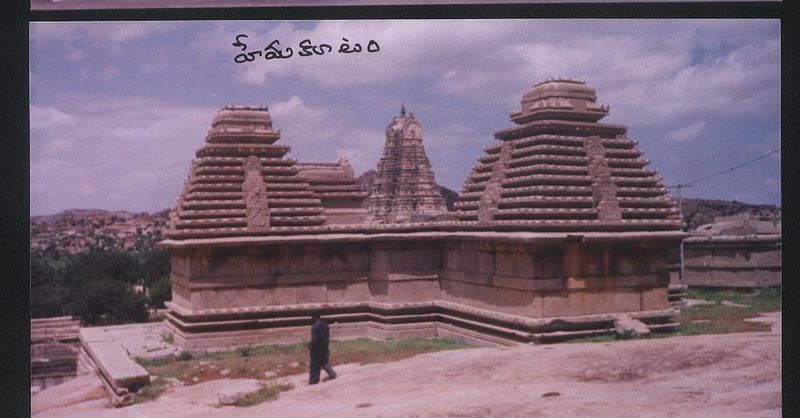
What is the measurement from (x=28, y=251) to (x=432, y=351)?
775 cm

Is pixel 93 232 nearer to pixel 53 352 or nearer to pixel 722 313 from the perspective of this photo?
pixel 53 352

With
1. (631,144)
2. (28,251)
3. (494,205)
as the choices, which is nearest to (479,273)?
(494,205)

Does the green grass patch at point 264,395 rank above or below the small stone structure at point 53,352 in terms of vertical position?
above

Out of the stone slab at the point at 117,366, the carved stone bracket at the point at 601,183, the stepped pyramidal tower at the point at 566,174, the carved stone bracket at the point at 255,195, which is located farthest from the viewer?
the carved stone bracket at the point at 255,195

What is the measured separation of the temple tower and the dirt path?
4251 millimetres

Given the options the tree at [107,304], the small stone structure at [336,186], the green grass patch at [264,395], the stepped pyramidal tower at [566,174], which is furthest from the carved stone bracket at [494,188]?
the tree at [107,304]

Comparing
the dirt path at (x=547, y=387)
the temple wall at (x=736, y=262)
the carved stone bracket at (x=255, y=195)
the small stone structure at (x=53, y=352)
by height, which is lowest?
the small stone structure at (x=53, y=352)

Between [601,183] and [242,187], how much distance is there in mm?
7103

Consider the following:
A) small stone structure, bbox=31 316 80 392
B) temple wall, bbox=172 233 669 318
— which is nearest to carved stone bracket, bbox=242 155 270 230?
temple wall, bbox=172 233 669 318

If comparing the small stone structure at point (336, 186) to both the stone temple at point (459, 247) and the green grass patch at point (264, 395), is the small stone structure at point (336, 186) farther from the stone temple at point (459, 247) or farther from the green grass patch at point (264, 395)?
the green grass patch at point (264, 395)

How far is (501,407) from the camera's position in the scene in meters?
9.61

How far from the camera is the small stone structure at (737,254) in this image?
21484mm

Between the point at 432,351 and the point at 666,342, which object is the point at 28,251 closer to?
the point at 432,351

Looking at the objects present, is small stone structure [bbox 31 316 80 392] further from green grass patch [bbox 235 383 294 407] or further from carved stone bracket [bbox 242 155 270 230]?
green grass patch [bbox 235 383 294 407]
